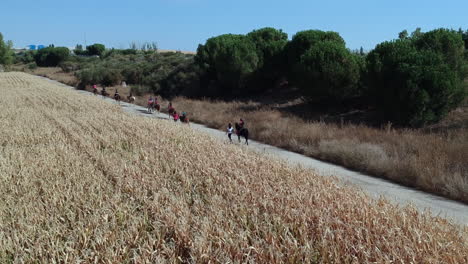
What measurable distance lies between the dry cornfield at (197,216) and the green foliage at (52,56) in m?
122

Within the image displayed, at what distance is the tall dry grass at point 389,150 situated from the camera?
10.0 meters

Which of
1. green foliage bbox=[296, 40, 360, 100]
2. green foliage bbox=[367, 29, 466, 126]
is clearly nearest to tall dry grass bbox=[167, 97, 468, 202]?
green foliage bbox=[367, 29, 466, 126]

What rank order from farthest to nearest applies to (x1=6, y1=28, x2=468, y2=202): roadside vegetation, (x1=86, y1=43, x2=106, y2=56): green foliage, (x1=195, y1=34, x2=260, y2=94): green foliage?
(x1=86, y1=43, x2=106, y2=56): green foliage < (x1=195, y1=34, x2=260, y2=94): green foliage < (x1=6, y1=28, x2=468, y2=202): roadside vegetation

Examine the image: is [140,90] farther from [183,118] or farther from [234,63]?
[183,118]

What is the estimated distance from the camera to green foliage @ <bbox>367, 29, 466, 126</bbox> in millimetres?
16766

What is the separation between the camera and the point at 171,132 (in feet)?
51.5

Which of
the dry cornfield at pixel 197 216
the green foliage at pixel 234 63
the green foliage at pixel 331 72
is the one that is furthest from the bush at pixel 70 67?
the dry cornfield at pixel 197 216

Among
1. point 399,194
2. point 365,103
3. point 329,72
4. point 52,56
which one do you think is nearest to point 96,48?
point 52,56

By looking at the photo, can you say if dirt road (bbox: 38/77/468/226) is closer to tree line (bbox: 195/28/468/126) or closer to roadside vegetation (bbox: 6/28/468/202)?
roadside vegetation (bbox: 6/28/468/202)

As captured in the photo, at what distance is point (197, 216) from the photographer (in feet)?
20.9

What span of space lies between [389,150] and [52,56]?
128690mm

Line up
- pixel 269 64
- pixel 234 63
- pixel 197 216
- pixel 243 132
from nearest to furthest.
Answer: pixel 197 216, pixel 243 132, pixel 234 63, pixel 269 64

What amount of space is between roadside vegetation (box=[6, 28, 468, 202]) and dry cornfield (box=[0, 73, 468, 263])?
13.3ft

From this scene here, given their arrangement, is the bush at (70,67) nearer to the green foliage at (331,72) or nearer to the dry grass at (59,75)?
the dry grass at (59,75)
